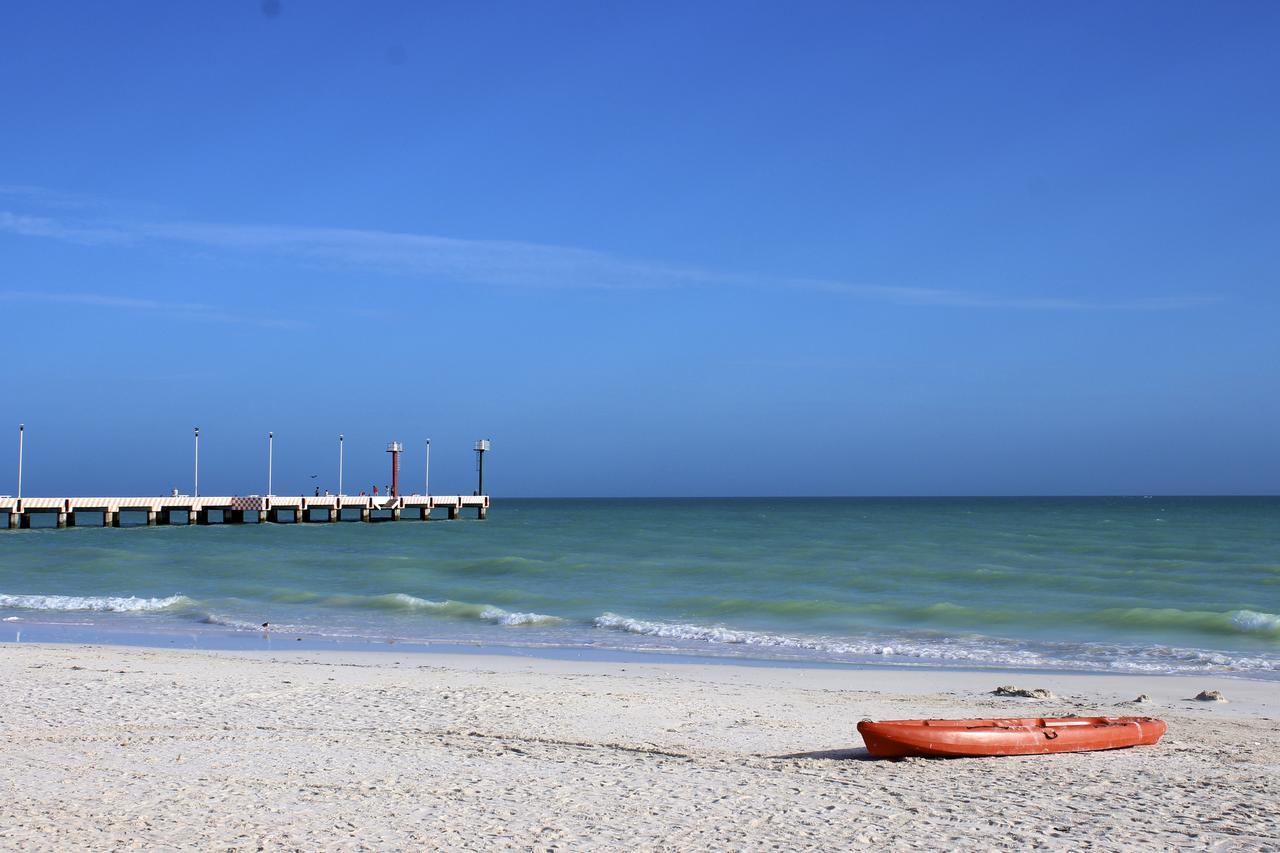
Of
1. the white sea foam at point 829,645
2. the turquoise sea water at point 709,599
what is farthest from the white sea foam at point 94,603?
the white sea foam at point 829,645

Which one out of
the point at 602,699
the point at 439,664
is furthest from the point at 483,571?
the point at 602,699

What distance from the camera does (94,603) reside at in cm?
2233

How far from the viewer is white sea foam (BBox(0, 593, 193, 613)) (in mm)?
21859

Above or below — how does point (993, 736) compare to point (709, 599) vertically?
above

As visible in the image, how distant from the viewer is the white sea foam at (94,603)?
2186cm

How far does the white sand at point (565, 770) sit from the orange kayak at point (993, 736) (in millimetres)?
130

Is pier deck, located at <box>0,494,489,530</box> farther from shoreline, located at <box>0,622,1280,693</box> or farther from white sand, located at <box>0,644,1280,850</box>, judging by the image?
white sand, located at <box>0,644,1280,850</box>

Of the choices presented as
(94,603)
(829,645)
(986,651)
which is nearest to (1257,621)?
(986,651)

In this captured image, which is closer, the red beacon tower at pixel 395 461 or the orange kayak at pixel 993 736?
the orange kayak at pixel 993 736

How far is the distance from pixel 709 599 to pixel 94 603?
12014mm

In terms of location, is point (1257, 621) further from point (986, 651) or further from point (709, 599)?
point (709, 599)

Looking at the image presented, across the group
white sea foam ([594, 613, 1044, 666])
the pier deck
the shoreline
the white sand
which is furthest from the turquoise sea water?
the pier deck

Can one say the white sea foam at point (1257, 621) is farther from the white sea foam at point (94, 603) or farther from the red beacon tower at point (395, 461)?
the red beacon tower at point (395, 461)

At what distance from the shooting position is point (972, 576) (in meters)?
29.9
